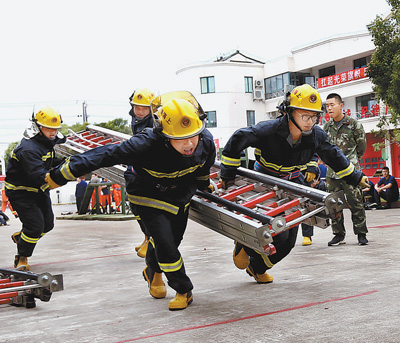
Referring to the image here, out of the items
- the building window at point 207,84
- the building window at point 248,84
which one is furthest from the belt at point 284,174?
the building window at point 248,84

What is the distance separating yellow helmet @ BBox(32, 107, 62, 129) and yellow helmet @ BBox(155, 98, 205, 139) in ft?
8.94

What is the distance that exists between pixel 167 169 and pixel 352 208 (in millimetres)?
4274

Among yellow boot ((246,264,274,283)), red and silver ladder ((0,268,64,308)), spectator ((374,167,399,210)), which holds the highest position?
red and silver ladder ((0,268,64,308))

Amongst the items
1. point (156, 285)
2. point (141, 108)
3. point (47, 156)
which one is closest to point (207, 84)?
point (141, 108)

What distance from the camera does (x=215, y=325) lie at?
3.74 m

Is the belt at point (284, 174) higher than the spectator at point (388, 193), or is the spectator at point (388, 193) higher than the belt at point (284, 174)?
the belt at point (284, 174)

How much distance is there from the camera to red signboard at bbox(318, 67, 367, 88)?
1361 inches

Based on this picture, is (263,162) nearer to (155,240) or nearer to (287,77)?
(155,240)

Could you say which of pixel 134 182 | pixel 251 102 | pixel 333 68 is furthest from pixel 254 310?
pixel 251 102

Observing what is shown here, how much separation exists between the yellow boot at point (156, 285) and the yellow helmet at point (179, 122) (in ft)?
4.65

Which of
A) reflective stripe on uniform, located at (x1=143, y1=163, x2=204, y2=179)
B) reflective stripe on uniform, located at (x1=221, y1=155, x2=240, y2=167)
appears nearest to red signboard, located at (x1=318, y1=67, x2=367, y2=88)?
reflective stripe on uniform, located at (x1=221, y1=155, x2=240, y2=167)

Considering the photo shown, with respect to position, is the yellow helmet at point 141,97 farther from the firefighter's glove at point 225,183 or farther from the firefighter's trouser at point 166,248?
the firefighter's trouser at point 166,248

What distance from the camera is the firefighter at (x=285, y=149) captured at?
16.1 ft

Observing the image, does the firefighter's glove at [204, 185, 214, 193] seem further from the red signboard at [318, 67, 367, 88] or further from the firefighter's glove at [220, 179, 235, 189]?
the red signboard at [318, 67, 367, 88]
